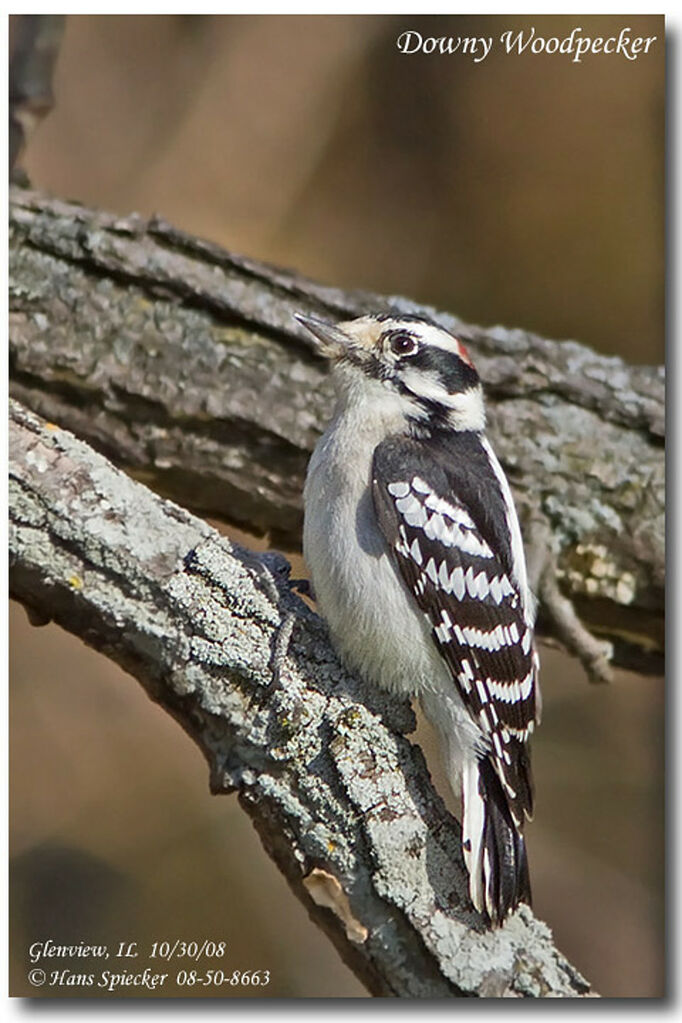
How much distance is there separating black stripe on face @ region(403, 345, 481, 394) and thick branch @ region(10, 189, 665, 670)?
46 centimetres

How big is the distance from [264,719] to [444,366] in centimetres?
91

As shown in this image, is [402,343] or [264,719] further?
[402,343]

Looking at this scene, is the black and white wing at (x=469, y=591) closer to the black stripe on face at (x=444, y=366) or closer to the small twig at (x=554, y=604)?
the black stripe on face at (x=444, y=366)

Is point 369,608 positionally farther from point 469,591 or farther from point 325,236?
point 325,236

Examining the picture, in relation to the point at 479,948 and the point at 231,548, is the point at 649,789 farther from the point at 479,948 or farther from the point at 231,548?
the point at 231,548

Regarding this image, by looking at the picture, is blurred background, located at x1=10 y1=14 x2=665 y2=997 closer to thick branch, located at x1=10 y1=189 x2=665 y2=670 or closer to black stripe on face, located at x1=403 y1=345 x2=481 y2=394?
thick branch, located at x1=10 y1=189 x2=665 y2=670

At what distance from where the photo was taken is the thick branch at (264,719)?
7.80 feet

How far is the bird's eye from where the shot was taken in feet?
8.89

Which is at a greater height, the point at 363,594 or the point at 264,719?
the point at 363,594

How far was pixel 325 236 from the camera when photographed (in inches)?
126

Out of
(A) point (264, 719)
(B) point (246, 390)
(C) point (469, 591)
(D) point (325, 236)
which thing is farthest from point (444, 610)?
(D) point (325, 236)

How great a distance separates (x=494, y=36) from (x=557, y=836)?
1959 millimetres

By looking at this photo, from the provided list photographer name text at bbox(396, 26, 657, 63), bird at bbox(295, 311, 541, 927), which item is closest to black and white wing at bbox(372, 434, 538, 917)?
bird at bbox(295, 311, 541, 927)

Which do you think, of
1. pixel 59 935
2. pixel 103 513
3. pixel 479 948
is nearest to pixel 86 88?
pixel 103 513
